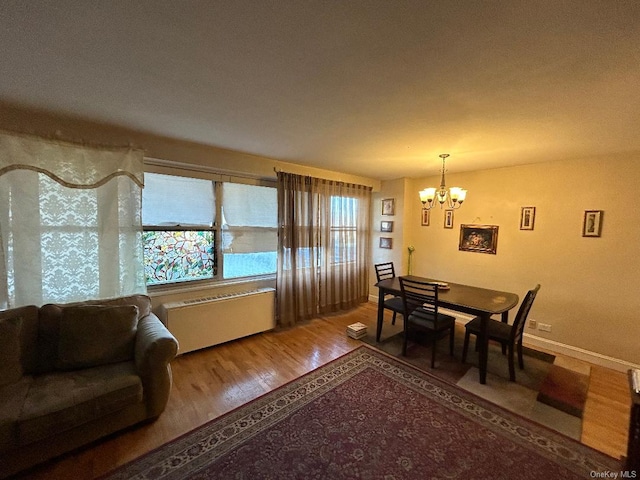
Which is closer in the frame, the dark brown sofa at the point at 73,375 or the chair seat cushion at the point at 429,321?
the dark brown sofa at the point at 73,375

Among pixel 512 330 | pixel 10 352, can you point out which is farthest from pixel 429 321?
pixel 10 352

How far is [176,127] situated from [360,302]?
12.5 ft

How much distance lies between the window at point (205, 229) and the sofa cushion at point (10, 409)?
1.27m

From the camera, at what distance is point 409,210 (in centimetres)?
450

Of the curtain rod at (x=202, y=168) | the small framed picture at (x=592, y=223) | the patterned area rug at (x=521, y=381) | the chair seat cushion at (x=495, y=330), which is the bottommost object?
the patterned area rug at (x=521, y=381)

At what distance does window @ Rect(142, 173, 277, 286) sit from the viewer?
2.83m

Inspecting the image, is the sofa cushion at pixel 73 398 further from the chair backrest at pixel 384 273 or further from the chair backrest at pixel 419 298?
the chair backrest at pixel 384 273

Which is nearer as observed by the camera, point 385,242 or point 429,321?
point 429,321

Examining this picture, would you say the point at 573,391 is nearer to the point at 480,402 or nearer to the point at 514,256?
the point at 480,402

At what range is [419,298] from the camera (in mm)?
2693

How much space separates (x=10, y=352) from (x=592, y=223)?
17.1 ft

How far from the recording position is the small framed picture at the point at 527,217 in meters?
3.26

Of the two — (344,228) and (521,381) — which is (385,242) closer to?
(344,228)

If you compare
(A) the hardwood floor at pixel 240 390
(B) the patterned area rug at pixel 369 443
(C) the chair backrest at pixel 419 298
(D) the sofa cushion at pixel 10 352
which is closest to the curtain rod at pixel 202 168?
(D) the sofa cushion at pixel 10 352
